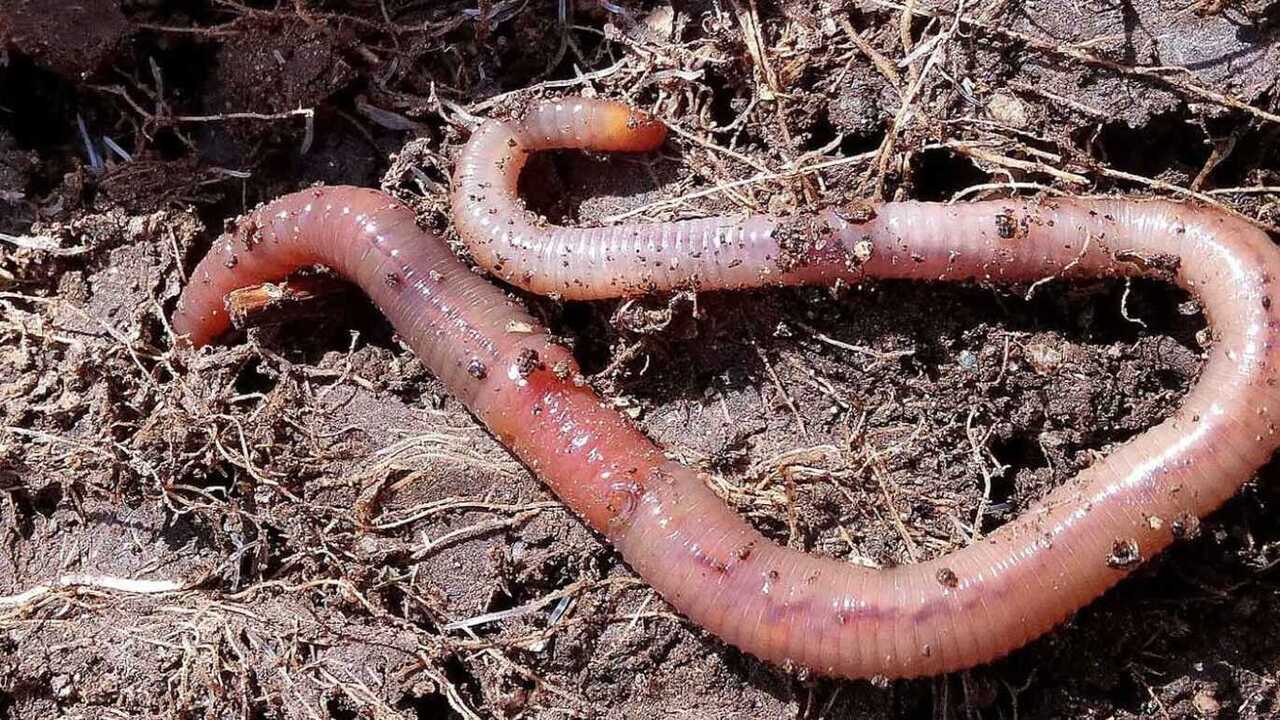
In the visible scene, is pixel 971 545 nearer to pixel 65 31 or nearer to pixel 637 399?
pixel 637 399

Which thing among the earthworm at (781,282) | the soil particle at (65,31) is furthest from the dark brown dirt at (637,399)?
the earthworm at (781,282)

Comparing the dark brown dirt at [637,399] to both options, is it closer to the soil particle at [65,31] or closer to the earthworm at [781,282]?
the soil particle at [65,31]

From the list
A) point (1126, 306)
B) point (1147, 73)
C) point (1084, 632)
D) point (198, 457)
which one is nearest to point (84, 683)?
point (198, 457)

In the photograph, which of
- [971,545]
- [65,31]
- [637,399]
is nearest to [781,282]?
[637,399]

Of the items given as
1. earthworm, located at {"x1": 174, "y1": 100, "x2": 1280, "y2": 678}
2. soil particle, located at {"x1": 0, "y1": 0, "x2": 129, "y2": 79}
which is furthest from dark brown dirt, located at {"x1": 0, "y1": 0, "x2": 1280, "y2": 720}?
earthworm, located at {"x1": 174, "y1": 100, "x2": 1280, "y2": 678}

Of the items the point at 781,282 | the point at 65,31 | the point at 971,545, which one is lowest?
the point at 971,545

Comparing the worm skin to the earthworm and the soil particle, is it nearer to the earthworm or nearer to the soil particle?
the earthworm
